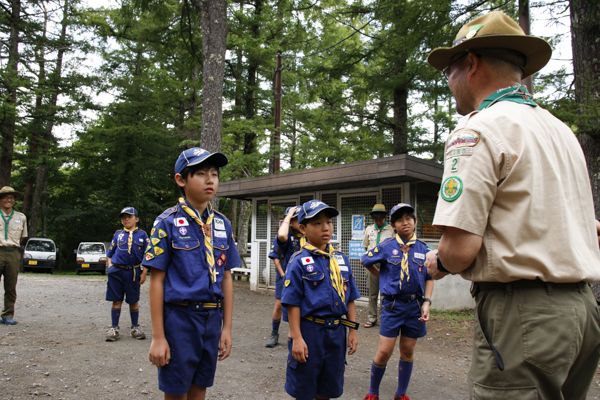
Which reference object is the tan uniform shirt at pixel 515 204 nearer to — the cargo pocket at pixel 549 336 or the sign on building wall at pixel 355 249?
the cargo pocket at pixel 549 336

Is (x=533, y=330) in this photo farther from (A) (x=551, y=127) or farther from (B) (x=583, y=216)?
(A) (x=551, y=127)

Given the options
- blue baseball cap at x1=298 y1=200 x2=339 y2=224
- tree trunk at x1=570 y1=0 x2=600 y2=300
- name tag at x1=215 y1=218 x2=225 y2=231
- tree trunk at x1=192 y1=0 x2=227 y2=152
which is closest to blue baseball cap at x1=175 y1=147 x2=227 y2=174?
name tag at x1=215 y1=218 x2=225 y2=231

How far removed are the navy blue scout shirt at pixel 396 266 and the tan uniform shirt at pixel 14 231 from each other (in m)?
6.49

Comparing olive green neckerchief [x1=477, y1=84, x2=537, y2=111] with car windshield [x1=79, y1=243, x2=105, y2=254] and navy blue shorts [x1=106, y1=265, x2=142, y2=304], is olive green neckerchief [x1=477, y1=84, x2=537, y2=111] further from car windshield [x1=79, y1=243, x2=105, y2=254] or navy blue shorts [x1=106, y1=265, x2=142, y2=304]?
car windshield [x1=79, y1=243, x2=105, y2=254]

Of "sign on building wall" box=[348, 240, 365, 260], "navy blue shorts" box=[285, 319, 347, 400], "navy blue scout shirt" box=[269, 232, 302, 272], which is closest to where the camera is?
"navy blue shorts" box=[285, 319, 347, 400]

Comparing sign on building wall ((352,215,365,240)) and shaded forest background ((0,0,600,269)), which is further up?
shaded forest background ((0,0,600,269))

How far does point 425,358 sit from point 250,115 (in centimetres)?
1752

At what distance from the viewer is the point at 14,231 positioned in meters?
7.45

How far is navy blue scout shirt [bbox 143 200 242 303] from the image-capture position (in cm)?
287

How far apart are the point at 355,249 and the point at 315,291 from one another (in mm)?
7487

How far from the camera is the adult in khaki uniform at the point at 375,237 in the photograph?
857 centimetres

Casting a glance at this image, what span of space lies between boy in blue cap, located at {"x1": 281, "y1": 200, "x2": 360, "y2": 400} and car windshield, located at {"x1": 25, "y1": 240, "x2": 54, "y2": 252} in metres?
23.8

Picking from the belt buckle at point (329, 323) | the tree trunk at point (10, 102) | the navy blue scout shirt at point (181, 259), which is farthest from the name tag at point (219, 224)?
the tree trunk at point (10, 102)

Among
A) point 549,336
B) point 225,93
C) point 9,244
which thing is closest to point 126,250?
point 9,244
